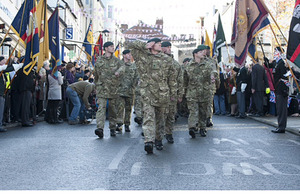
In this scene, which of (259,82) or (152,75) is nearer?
(152,75)

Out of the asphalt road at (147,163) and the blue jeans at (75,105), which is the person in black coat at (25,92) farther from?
the asphalt road at (147,163)

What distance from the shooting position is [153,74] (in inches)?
322

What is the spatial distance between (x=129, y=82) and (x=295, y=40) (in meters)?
4.51

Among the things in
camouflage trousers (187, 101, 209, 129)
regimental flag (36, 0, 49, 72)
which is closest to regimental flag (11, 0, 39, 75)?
regimental flag (36, 0, 49, 72)

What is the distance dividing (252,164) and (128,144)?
9.85 ft

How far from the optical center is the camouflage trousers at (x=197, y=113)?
10258 millimetres

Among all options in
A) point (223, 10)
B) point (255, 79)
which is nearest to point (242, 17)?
point (255, 79)

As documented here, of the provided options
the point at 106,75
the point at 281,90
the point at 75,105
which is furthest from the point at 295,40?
the point at 75,105

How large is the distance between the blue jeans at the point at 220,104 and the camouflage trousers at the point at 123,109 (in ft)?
24.2

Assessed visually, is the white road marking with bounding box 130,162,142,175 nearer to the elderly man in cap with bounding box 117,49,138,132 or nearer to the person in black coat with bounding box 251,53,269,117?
the elderly man in cap with bounding box 117,49,138,132

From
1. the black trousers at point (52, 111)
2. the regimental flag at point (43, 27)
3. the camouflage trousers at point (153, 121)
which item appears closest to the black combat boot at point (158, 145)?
the camouflage trousers at point (153, 121)

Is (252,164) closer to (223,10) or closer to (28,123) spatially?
(28,123)

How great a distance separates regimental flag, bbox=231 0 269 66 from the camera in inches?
513

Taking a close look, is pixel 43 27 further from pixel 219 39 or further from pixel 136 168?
pixel 136 168
